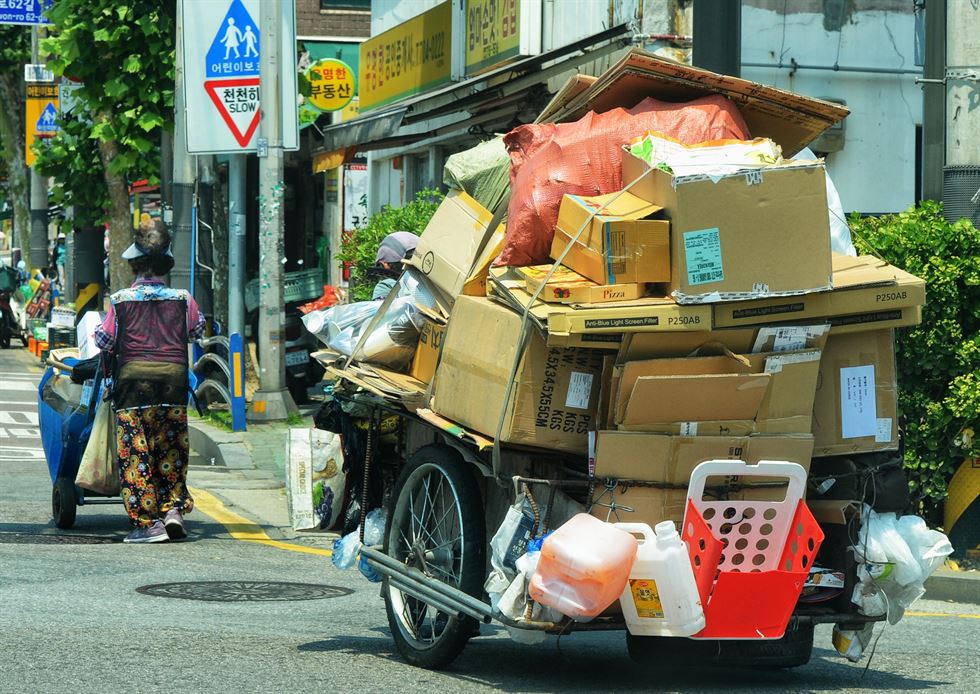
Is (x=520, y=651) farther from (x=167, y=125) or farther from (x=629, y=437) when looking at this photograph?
(x=167, y=125)

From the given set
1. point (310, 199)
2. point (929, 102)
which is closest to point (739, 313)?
point (929, 102)

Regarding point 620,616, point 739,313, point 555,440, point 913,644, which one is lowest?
point 913,644

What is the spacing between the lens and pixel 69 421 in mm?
9961

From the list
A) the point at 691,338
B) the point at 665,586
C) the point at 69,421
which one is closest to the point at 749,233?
the point at 691,338

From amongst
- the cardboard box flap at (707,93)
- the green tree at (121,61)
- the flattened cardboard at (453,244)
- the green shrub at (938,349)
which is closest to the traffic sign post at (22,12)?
the green tree at (121,61)

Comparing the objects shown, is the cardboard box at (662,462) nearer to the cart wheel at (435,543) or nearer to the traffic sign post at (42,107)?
the cart wheel at (435,543)

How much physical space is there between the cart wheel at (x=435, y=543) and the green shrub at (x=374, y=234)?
8.57 metres

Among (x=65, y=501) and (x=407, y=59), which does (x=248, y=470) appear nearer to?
(x=65, y=501)

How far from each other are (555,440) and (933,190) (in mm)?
5283

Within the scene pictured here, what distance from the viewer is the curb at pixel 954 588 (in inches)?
333

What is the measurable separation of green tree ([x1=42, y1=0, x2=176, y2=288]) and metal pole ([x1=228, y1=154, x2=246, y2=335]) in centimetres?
353

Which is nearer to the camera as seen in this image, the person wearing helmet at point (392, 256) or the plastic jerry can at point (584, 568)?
the plastic jerry can at point (584, 568)

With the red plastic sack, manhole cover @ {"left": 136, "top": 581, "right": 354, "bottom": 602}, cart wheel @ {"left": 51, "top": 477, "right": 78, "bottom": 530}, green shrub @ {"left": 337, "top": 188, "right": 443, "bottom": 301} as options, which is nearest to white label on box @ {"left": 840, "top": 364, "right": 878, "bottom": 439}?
the red plastic sack

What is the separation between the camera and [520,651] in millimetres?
6520
